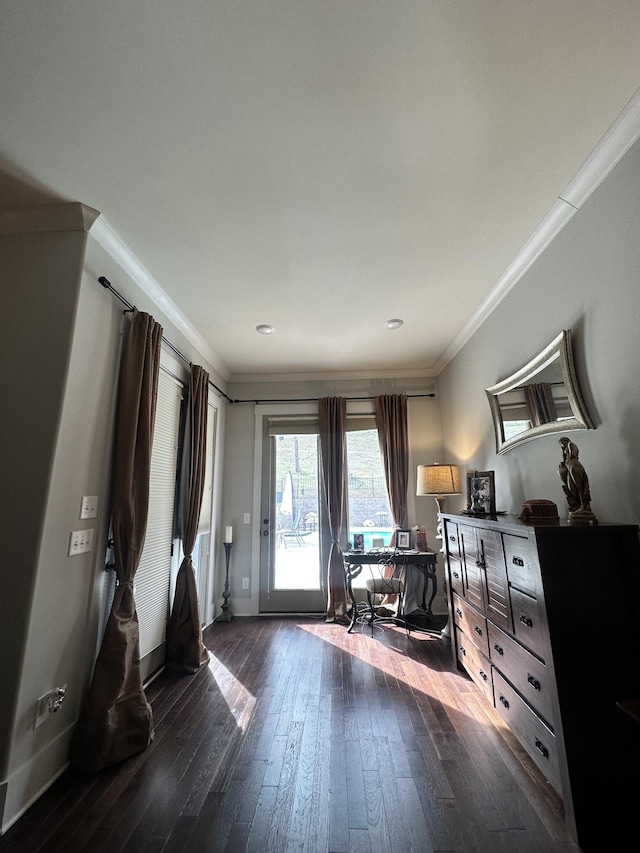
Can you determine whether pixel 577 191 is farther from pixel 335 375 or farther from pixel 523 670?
pixel 335 375

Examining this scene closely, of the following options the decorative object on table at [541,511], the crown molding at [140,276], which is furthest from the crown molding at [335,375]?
the decorative object on table at [541,511]

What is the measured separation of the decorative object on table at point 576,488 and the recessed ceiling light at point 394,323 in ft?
6.16

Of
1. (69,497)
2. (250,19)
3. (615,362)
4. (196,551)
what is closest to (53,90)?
(250,19)

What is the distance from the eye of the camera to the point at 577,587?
153cm

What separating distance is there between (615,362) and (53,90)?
2.64 m

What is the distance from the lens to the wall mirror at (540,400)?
197 centimetres

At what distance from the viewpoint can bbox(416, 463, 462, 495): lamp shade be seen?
3.47 metres

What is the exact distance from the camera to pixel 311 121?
1.56 m

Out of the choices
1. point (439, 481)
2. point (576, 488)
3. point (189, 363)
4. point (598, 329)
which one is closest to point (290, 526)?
point (439, 481)

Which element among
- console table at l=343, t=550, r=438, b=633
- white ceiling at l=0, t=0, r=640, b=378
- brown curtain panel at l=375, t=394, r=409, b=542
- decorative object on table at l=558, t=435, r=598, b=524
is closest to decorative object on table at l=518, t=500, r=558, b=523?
decorative object on table at l=558, t=435, r=598, b=524

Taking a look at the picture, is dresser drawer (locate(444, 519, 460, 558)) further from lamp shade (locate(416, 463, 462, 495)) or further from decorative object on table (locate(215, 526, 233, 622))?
decorative object on table (locate(215, 526, 233, 622))

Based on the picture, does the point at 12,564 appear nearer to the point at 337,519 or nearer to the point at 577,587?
the point at 577,587

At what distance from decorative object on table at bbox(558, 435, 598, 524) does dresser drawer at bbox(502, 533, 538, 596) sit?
268 millimetres

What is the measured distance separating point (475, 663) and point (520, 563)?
1.09 meters
